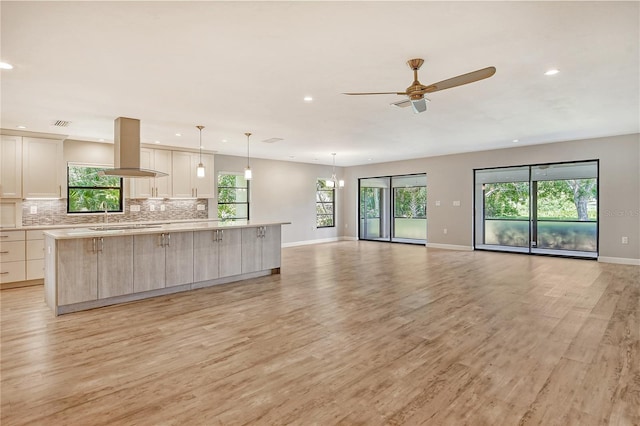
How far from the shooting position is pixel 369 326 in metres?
3.47

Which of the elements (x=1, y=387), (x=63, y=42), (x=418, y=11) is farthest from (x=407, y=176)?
(x=1, y=387)

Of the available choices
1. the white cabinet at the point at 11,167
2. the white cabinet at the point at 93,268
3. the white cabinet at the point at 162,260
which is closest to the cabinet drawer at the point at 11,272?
the white cabinet at the point at 11,167

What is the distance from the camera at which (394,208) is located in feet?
36.3

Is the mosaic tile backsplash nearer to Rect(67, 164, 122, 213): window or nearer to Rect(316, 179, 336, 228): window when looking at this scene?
Rect(67, 164, 122, 213): window

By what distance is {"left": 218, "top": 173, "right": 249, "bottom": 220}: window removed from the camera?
29.1 feet

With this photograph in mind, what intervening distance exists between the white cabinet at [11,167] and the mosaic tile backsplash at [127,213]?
48 cm

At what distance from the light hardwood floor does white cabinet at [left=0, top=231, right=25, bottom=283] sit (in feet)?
1.05

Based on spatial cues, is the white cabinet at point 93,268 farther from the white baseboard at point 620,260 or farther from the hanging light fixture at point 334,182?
the white baseboard at point 620,260

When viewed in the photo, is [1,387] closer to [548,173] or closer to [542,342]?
[542,342]

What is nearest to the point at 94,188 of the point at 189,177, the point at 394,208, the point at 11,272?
the point at 189,177

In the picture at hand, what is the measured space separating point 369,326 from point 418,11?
2.80 m

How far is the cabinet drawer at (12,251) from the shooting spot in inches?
207

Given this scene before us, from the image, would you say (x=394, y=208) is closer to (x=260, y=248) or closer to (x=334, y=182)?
(x=334, y=182)

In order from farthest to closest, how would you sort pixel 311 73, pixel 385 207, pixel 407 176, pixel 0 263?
pixel 385 207, pixel 407 176, pixel 0 263, pixel 311 73
